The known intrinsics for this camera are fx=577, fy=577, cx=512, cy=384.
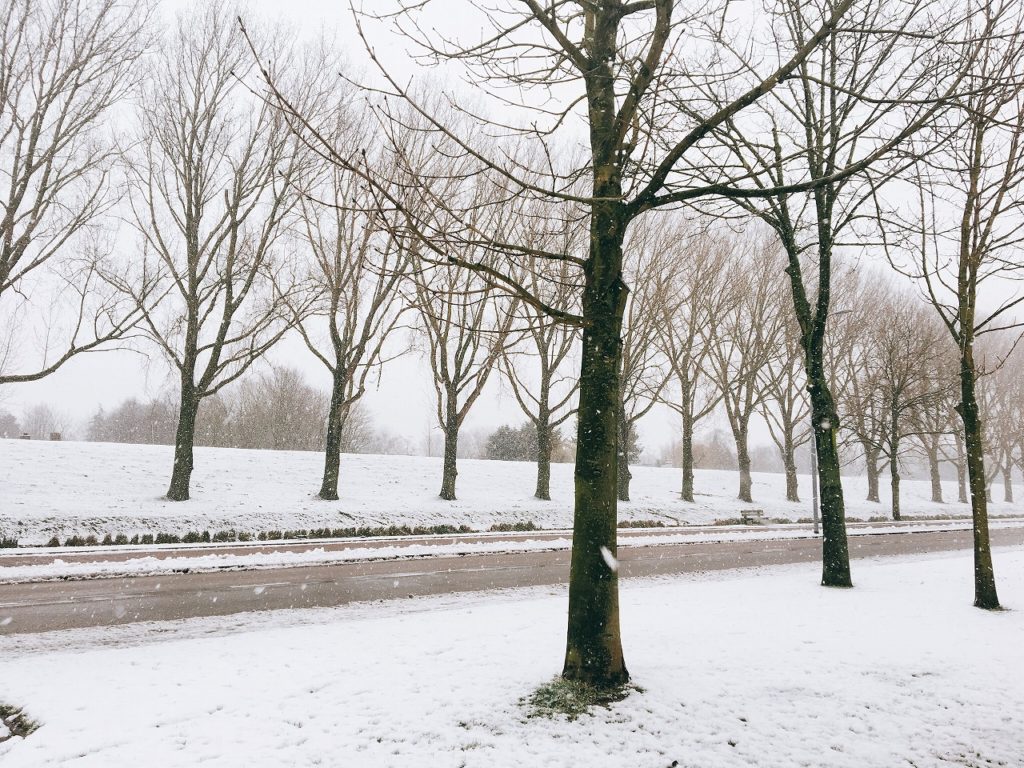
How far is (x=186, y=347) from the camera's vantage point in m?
17.5

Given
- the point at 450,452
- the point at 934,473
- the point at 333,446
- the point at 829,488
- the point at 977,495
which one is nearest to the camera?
the point at 977,495

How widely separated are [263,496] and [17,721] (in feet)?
49.8

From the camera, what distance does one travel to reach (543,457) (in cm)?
2334

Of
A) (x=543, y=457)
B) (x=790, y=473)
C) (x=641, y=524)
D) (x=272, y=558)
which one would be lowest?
(x=641, y=524)

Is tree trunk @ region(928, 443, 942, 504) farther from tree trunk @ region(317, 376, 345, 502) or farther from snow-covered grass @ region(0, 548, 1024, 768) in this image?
tree trunk @ region(317, 376, 345, 502)

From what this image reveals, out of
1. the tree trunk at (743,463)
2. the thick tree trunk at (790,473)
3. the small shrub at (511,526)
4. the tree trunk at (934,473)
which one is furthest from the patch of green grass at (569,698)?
the tree trunk at (934,473)

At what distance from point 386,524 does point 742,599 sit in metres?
12.0

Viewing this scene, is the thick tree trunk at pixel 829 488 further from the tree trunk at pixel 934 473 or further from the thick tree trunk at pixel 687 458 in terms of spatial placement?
the tree trunk at pixel 934 473

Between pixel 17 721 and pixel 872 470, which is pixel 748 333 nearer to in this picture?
pixel 872 470

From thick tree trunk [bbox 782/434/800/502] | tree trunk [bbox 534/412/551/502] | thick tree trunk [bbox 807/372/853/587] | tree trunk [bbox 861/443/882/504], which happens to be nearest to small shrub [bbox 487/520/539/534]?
tree trunk [bbox 534/412/551/502]

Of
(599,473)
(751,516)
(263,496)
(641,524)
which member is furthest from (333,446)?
(751,516)

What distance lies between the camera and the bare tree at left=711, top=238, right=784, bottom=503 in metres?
25.8

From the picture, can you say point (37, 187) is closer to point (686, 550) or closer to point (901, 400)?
point (686, 550)

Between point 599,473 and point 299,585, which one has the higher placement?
point 599,473
